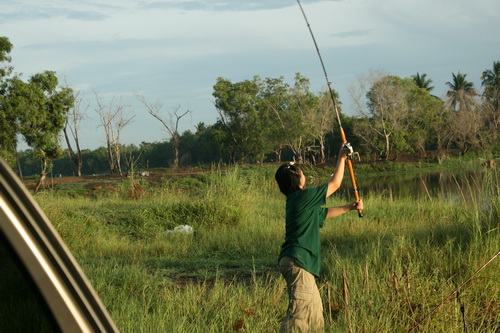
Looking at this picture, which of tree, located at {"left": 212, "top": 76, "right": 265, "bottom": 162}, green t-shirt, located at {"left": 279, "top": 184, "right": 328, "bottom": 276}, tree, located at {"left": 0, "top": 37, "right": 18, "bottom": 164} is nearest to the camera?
green t-shirt, located at {"left": 279, "top": 184, "right": 328, "bottom": 276}

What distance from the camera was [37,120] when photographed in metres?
24.1

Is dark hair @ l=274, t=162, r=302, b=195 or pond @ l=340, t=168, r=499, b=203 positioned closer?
dark hair @ l=274, t=162, r=302, b=195

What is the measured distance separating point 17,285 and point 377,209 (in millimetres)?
13782

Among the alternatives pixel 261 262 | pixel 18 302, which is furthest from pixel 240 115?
pixel 18 302

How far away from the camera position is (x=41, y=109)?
24.5 m

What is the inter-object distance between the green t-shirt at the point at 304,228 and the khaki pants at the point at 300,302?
0.17 ft

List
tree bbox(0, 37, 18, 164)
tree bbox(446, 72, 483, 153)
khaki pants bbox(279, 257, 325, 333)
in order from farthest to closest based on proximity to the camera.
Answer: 1. tree bbox(446, 72, 483, 153)
2. tree bbox(0, 37, 18, 164)
3. khaki pants bbox(279, 257, 325, 333)

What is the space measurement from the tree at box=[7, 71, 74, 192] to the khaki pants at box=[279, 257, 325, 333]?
20.1 m

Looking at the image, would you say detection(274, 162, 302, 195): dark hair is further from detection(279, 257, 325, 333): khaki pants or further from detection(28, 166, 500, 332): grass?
detection(28, 166, 500, 332): grass

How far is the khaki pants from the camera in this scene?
3754 millimetres

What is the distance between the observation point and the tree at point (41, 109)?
2352cm

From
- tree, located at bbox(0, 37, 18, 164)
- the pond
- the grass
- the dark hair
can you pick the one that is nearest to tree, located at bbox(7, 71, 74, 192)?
tree, located at bbox(0, 37, 18, 164)

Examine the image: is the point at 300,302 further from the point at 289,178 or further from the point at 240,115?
the point at 240,115

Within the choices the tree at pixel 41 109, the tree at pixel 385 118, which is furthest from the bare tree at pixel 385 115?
the tree at pixel 41 109
